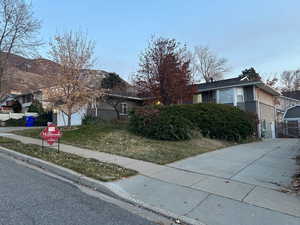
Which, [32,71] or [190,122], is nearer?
[190,122]

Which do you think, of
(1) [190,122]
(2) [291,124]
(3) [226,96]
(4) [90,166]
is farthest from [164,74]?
(2) [291,124]

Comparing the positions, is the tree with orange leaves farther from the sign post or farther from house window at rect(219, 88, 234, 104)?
the sign post

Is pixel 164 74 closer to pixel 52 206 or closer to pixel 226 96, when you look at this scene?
pixel 226 96

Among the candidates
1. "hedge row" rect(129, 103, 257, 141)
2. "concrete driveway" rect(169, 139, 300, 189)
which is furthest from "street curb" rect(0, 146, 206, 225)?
"hedge row" rect(129, 103, 257, 141)

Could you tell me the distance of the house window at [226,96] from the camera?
18984mm

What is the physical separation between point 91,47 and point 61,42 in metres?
1.95

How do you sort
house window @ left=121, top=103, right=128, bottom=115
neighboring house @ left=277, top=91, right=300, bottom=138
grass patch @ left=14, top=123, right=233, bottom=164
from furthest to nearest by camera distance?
1. neighboring house @ left=277, top=91, right=300, bottom=138
2. house window @ left=121, top=103, right=128, bottom=115
3. grass patch @ left=14, top=123, right=233, bottom=164

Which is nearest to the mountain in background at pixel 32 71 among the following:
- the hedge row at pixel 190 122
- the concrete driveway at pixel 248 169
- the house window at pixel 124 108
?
the hedge row at pixel 190 122

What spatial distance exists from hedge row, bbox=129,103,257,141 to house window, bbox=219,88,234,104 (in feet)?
14.3

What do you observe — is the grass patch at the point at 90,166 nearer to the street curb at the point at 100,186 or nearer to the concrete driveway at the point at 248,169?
the street curb at the point at 100,186

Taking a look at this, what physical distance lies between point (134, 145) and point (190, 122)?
14.3ft

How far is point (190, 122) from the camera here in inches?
469

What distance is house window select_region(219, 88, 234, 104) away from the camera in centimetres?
1898

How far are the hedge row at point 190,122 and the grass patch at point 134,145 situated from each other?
68cm
